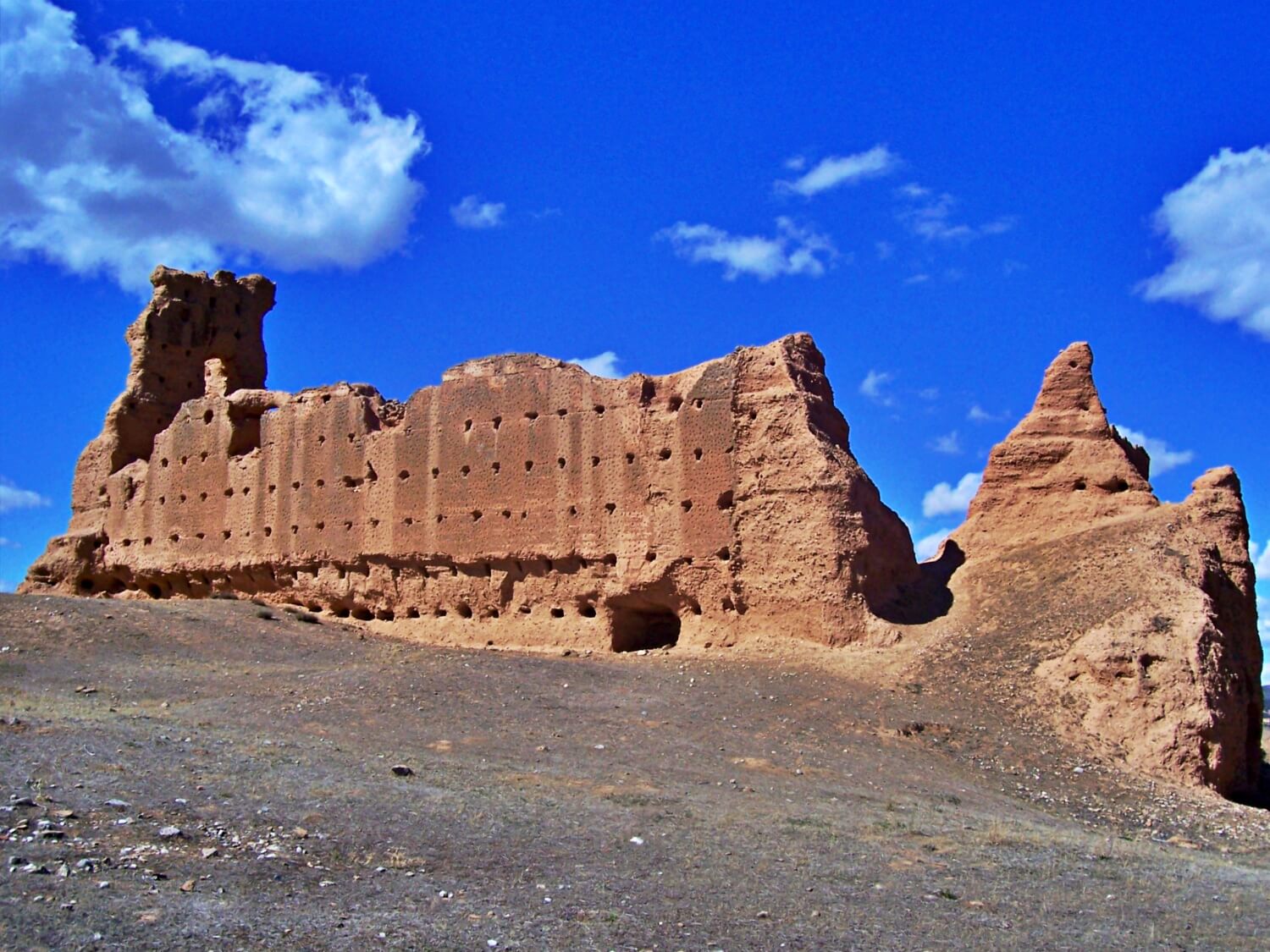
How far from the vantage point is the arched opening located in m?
20.5

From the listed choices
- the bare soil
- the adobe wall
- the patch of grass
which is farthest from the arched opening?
the patch of grass

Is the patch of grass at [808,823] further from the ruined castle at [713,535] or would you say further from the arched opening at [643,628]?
the arched opening at [643,628]

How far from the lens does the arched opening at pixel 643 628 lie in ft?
67.3

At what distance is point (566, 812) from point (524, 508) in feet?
39.1

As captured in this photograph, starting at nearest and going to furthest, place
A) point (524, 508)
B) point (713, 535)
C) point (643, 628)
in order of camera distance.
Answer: point (713, 535) → point (643, 628) → point (524, 508)

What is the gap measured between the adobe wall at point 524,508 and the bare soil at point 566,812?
6.44 feet

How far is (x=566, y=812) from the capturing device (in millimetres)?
9773

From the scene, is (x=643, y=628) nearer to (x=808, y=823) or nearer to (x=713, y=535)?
(x=713, y=535)

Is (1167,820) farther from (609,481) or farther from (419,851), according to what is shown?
(609,481)

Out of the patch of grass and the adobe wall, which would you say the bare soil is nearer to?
the patch of grass

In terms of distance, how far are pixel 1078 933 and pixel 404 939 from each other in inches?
168

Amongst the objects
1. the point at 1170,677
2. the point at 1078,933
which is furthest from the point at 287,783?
the point at 1170,677

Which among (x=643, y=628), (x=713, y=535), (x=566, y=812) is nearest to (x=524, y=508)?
(x=643, y=628)

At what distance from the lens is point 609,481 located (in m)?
20.7
